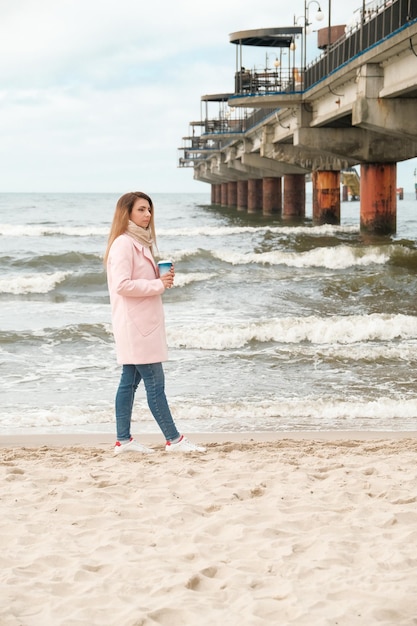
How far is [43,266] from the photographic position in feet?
90.7

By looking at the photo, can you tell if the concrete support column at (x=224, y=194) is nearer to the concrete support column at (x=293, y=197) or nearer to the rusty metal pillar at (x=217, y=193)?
the rusty metal pillar at (x=217, y=193)

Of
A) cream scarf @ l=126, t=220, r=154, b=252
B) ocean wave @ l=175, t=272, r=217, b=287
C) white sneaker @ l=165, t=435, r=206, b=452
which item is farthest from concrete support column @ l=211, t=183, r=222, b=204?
cream scarf @ l=126, t=220, r=154, b=252

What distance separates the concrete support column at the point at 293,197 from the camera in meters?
54.4

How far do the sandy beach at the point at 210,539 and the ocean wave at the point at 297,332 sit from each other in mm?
6553

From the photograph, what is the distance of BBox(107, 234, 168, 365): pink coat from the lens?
5.77 meters

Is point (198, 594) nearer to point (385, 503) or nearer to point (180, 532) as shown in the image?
point (180, 532)

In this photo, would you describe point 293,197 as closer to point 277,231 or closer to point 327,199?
point 327,199

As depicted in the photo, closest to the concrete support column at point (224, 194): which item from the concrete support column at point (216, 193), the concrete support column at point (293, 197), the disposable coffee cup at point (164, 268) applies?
the concrete support column at point (216, 193)

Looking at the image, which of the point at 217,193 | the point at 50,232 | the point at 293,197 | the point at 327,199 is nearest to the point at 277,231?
the point at 327,199

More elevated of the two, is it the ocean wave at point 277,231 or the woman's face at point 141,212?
the woman's face at point 141,212

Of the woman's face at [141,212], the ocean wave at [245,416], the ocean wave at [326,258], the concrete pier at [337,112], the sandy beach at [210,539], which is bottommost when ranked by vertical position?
the ocean wave at [245,416]

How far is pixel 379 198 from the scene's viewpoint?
34.5 metres

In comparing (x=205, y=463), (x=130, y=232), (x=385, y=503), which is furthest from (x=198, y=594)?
(x=130, y=232)

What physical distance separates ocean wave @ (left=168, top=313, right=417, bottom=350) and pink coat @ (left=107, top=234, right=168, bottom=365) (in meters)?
6.69
